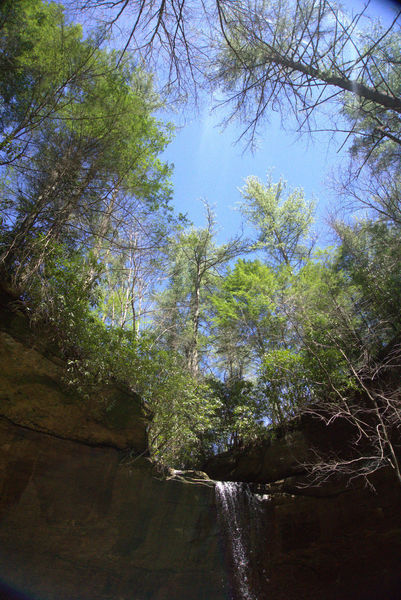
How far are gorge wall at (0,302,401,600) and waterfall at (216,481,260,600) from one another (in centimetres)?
10

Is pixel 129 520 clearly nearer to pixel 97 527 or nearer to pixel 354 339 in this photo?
pixel 97 527

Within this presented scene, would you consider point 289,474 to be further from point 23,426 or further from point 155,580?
point 23,426

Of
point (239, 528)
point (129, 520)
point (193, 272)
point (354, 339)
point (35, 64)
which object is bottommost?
point (239, 528)

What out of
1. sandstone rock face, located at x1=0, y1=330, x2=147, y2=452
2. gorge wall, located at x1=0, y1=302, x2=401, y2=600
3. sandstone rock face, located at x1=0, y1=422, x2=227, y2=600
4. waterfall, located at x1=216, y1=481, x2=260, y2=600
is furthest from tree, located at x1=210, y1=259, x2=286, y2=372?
sandstone rock face, located at x1=0, y1=330, x2=147, y2=452

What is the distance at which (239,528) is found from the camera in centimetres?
673

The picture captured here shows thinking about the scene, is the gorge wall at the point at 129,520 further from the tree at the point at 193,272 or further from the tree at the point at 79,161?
the tree at the point at 193,272

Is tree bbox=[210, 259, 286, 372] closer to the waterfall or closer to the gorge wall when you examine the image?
the gorge wall

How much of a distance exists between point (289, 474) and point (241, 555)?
6.47ft

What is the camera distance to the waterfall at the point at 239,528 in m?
6.29

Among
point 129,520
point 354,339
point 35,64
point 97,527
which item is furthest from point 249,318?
point 35,64

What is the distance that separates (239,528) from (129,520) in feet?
8.98

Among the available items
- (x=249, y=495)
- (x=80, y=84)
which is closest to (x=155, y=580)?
(x=249, y=495)

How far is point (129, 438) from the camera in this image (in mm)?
5922

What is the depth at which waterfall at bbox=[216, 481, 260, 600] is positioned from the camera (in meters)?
6.29
